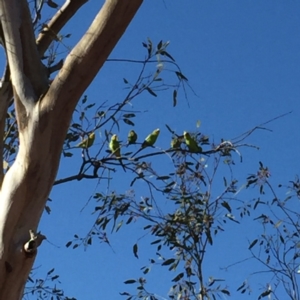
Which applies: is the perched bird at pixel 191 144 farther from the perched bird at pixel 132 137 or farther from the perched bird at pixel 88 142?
the perched bird at pixel 88 142

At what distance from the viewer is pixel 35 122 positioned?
2082 millimetres

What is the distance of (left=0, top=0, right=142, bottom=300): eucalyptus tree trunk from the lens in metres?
1.98

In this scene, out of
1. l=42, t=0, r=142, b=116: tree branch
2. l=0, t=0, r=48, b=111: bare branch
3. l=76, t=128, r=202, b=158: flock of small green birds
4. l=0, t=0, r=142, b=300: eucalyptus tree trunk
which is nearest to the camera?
l=0, t=0, r=142, b=300: eucalyptus tree trunk

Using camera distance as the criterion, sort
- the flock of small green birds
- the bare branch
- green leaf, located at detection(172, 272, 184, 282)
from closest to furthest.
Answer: the bare branch < the flock of small green birds < green leaf, located at detection(172, 272, 184, 282)

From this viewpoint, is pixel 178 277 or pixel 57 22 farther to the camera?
pixel 178 277

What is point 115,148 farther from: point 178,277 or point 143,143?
point 178,277

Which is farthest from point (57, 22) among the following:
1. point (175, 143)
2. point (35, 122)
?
point (35, 122)

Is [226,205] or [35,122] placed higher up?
[226,205]

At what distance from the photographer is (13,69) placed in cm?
224

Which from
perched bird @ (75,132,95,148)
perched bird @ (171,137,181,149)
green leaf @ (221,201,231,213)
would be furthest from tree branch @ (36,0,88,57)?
green leaf @ (221,201,231,213)

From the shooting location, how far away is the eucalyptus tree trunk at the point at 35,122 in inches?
78.1

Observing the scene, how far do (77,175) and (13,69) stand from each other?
65 centimetres

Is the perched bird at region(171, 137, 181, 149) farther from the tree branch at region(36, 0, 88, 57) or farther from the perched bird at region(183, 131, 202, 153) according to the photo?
the tree branch at region(36, 0, 88, 57)

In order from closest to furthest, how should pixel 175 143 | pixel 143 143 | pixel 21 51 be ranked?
pixel 21 51, pixel 143 143, pixel 175 143
